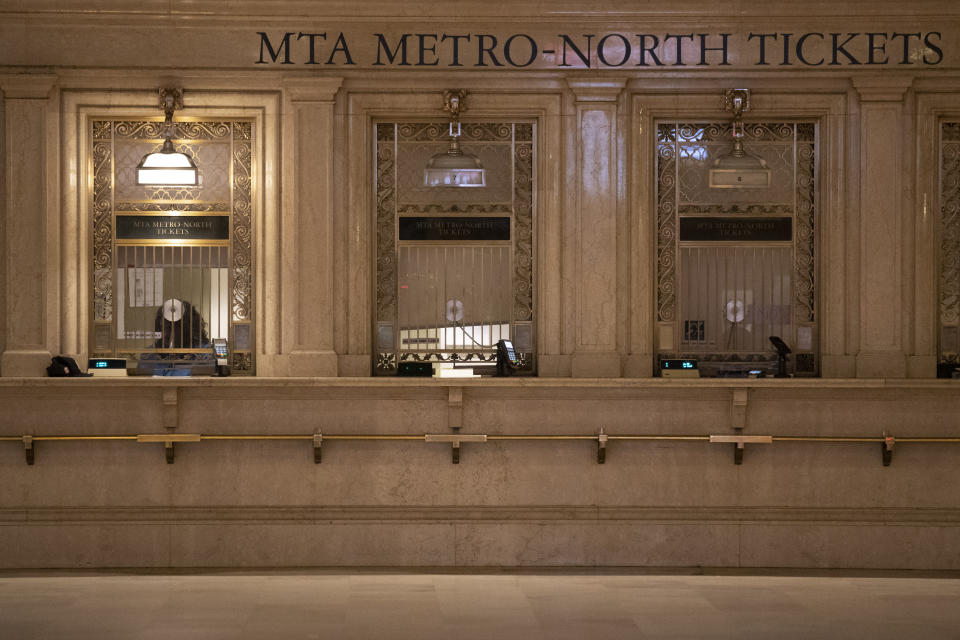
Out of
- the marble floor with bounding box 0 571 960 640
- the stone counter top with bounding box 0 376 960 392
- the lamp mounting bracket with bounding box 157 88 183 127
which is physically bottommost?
the marble floor with bounding box 0 571 960 640

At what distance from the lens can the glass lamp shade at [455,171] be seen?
30.7 ft

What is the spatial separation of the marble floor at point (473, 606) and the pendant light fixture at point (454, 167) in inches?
127

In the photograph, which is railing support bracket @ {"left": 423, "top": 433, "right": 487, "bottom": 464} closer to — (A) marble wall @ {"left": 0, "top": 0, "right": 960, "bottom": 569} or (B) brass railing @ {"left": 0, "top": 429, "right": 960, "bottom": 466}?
(B) brass railing @ {"left": 0, "top": 429, "right": 960, "bottom": 466}

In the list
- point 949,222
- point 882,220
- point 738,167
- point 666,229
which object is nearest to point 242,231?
point 666,229

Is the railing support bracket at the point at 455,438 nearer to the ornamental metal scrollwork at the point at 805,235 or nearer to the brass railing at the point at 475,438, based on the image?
the brass railing at the point at 475,438

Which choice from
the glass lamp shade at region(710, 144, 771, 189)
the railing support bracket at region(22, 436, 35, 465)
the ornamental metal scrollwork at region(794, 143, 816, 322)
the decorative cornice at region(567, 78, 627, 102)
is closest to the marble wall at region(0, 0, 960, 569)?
the decorative cornice at region(567, 78, 627, 102)

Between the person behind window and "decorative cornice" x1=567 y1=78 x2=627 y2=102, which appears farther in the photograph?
the person behind window

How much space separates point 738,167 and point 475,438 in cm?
322

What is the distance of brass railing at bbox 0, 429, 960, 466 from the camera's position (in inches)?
337

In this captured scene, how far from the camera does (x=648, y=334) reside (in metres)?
9.55

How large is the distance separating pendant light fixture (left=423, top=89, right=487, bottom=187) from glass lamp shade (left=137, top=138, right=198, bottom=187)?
1.95 m

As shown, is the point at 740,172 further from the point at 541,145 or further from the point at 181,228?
the point at 181,228

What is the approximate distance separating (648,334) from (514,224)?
1.50 metres

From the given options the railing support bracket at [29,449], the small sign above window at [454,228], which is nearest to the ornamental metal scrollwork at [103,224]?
the railing support bracket at [29,449]
